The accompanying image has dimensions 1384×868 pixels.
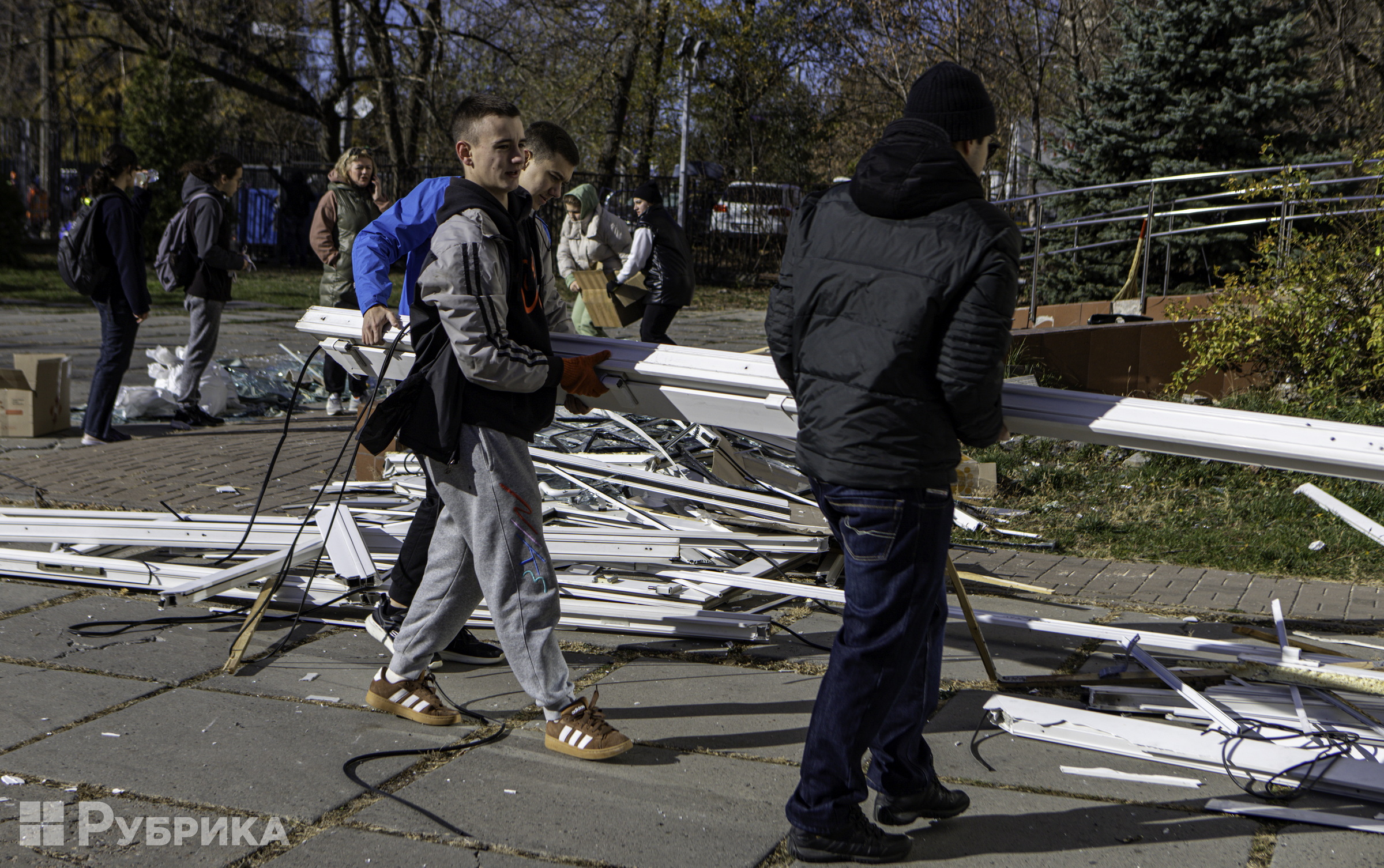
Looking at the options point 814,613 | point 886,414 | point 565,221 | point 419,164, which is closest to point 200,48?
point 419,164

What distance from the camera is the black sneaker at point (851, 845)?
9.07 feet

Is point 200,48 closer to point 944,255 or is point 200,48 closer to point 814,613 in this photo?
point 814,613

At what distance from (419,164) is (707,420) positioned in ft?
71.9

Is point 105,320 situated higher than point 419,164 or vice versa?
point 419,164

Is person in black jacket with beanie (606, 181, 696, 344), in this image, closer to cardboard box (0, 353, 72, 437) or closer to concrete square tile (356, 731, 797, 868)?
cardboard box (0, 353, 72, 437)

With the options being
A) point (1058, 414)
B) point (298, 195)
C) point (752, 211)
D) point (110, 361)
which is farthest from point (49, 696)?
point (752, 211)

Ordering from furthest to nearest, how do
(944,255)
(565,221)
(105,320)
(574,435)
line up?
1. (565,221)
2. (105,320)
3. (574,435)
4. (944,255)

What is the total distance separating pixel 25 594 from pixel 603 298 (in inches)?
225

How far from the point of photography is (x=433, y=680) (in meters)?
3.71

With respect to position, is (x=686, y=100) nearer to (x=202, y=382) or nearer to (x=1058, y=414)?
(x=202, y=382)

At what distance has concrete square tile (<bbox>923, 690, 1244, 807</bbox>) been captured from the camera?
324 centimetres

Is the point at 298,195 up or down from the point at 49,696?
up

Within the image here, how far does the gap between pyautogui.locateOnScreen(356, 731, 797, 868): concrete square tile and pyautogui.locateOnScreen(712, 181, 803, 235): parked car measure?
22.0 metres

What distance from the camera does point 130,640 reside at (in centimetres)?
430
